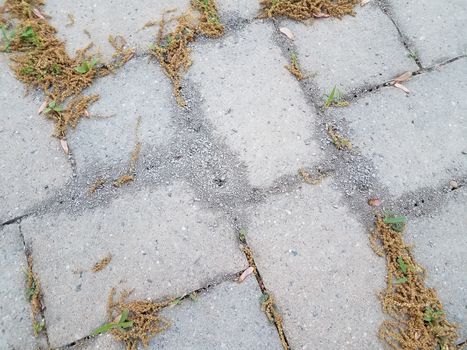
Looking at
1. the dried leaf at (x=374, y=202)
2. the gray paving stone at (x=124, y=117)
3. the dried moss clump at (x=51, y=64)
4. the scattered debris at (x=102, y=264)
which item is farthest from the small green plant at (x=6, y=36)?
the dried leaf at (x=374, y=202)

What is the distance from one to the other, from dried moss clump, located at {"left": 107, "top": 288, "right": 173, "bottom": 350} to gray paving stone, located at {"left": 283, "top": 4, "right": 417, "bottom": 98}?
4.15 feet

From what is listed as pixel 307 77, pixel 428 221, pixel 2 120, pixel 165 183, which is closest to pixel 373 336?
pixel 428 221

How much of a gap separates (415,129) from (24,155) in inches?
71.7

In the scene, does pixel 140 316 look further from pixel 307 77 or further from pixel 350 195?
pixel 307 77

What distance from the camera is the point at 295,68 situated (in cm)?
234

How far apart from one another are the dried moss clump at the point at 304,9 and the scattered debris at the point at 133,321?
1574mm

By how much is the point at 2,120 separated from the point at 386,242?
6.00ft

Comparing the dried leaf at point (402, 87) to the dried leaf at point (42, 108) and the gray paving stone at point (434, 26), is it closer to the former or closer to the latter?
the gray paving stone at point (434, 26)

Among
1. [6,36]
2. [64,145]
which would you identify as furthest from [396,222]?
[6,36]

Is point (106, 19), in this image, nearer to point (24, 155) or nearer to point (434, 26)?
point (24, 155)

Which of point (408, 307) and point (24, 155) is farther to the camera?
point (24, 155)

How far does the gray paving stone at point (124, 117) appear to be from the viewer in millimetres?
2143

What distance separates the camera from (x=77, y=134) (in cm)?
218

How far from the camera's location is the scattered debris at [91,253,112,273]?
1.90 m
